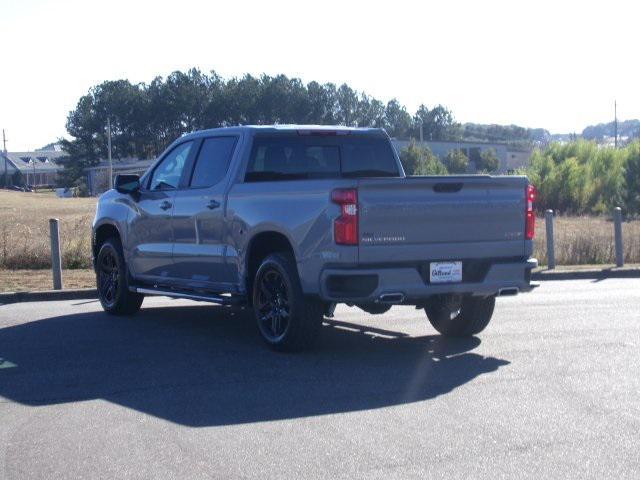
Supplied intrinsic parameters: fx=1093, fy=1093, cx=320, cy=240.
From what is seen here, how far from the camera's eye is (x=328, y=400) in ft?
26.1

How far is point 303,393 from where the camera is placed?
8.20 m

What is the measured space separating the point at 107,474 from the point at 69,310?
7837mm

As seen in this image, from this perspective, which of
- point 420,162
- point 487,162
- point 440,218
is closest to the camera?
point 440,218

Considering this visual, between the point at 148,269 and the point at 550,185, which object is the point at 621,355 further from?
the point at 550,185

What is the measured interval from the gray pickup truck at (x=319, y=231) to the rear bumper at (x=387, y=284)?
1cm

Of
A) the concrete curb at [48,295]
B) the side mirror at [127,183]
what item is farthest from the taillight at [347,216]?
the concrete curb at [48,295]

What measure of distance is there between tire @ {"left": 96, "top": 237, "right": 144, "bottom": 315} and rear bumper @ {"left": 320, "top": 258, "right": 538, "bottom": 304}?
408 cm

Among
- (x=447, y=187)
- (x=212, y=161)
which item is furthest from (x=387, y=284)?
(x=212, y=161)

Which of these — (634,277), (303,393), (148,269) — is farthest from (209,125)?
(303,393)

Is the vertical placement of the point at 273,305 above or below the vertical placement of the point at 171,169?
below

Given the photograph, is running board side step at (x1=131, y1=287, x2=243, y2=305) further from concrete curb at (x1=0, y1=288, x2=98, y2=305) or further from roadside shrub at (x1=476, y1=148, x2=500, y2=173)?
roadside shrub at (x1=476, y1=148, x2=500, y2=173)

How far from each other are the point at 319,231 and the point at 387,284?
Result: 0.73 metres

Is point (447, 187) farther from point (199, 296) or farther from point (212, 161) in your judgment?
point (199, 296)

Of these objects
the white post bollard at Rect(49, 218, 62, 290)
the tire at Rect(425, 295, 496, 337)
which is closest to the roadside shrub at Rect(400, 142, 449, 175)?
the white post bollard at Rect(49, 218, 62, 290)
